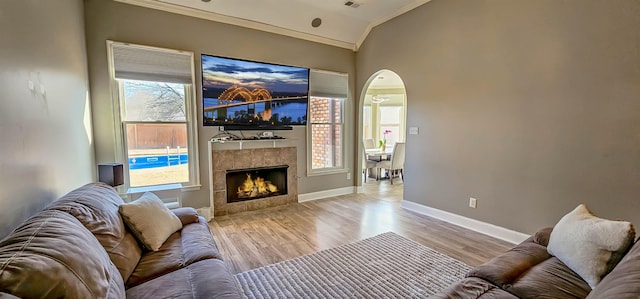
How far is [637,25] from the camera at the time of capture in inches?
91.1

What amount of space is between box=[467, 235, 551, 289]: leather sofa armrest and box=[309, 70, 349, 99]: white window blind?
12.2 feet

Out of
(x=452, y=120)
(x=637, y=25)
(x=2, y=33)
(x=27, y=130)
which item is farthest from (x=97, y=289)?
(x=637, y=25)

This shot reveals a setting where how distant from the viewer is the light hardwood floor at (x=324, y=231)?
2891mm

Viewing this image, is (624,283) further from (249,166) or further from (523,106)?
(249,166)

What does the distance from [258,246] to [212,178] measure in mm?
1438

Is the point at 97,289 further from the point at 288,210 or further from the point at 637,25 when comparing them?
the point at 637,25

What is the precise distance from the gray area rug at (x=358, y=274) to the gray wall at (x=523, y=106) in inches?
48.8

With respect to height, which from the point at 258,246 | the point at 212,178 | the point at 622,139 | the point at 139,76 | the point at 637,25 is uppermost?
the point at 637,25

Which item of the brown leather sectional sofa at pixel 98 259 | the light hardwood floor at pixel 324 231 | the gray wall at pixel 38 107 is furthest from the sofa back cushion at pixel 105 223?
the light hardwood floor at pixel 324 231

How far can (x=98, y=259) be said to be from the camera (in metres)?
1.31

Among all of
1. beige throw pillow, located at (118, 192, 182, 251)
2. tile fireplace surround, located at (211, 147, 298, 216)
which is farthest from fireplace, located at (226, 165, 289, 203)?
beige throw pillow, located at (118, 192, 182, 251)

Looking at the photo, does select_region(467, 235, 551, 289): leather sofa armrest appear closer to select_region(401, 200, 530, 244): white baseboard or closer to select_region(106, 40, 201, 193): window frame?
select_region(401, 200, 530, 244): white baseboard

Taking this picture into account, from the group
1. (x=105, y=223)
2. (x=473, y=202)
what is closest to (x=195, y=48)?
(x=105, y=223)

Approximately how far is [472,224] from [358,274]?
197cm
